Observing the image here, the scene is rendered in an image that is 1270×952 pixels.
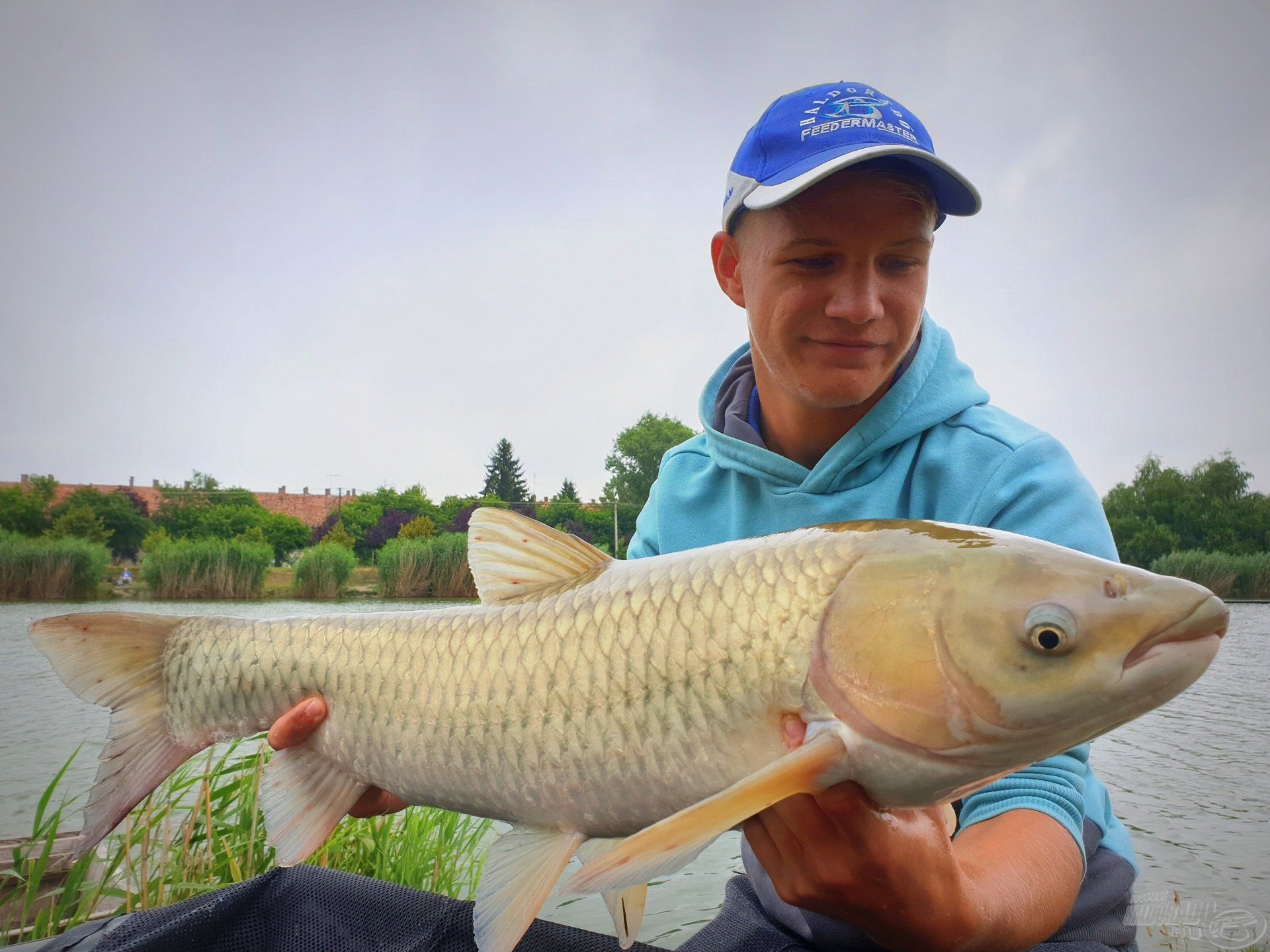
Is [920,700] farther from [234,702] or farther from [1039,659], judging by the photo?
[234,702]

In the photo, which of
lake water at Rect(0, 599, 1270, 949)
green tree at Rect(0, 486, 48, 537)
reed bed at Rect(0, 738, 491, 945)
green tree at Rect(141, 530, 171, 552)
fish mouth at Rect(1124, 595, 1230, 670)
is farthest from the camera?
green tree at Rect(0, 486, 48, 537)

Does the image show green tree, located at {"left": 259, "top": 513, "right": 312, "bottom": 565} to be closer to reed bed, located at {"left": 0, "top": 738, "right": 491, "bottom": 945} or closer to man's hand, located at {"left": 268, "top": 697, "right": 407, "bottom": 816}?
reed bed, located at {"left": 0, "top": 738, "right": 491, "bottom": 945}

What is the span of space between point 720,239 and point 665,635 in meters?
1.10

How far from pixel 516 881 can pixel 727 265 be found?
1.34 metres

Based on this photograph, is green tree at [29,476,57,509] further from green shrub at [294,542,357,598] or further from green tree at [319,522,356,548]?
green shrub at [294,542,357,598]

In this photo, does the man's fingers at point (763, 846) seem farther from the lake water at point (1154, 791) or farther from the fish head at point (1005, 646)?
the lake water at point (1154, 791)

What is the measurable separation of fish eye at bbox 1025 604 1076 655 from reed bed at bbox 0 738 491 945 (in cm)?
190

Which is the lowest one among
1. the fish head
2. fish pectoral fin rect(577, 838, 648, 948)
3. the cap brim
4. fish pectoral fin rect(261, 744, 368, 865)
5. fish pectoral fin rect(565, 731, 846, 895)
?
fish pectoral fin rect(577, 838, 648, 948)

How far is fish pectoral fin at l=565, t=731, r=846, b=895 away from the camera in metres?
0.88

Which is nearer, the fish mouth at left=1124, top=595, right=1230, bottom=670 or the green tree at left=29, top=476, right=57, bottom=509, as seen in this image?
the fish mouth at left=1124, top=595, right=1230, bottom=670

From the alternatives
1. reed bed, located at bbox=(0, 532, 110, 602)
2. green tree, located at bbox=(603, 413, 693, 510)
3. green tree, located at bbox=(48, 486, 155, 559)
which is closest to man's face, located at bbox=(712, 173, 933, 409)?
reed bed, located at bbox=(0, 532, 110, 602)

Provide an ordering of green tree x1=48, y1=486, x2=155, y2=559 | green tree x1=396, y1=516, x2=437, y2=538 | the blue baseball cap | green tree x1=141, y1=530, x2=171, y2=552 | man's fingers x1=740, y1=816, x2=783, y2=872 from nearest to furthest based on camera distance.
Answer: man's fingers x1=740, y1=816, x2=783, y2=872
the blue baseball cap
green tree x1=141, y1=530, x2=171, y2=552
green tree x1=396, y1=516, x2=437, y2=538
green tree x1=48, y1=486, x2=155, y2=559

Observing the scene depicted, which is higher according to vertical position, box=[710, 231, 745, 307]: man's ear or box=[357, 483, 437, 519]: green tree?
box=[357, 483, 437, 519]: green tree

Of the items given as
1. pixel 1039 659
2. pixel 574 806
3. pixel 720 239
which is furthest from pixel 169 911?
pixel 720 239
